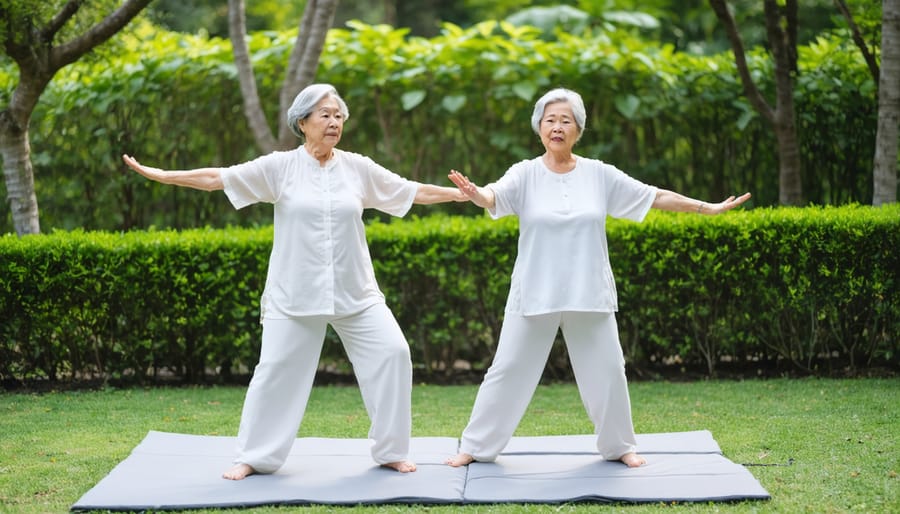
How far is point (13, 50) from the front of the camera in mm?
6996

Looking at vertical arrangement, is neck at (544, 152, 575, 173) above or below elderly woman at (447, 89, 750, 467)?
above

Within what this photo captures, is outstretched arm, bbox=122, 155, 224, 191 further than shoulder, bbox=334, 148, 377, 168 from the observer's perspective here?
No

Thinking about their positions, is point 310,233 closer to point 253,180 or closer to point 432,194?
point 253,180

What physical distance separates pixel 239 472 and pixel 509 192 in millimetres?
1766

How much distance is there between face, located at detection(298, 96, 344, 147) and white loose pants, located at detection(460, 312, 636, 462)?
1155mm

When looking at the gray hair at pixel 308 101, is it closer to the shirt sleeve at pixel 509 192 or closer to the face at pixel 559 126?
the shirt sleeve at pixel 509 192

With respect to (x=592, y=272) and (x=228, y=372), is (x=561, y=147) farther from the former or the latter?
(x=228, y=372)

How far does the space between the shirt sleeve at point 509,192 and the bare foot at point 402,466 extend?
4.01 feet

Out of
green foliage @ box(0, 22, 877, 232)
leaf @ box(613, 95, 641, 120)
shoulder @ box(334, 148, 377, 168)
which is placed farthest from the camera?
green foliage @ box(0, 22, 877, 232)

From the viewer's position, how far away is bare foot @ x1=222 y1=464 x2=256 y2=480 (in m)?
4.76

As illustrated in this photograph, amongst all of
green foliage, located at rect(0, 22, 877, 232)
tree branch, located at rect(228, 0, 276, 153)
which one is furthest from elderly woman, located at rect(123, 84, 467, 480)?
green foliage, located at rect(0, 22, 877, 232)

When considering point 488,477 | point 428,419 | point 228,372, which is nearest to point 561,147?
point 488,477

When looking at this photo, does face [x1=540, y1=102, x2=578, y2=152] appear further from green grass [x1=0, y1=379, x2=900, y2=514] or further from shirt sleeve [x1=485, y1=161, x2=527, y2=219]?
green grass [x1=0, y1=379, x2=900, y2=514]

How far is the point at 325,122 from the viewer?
4777 millimetres
